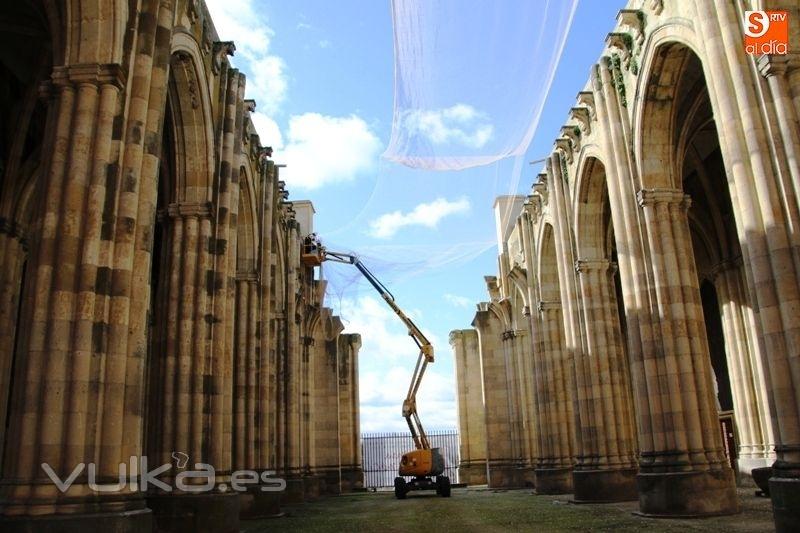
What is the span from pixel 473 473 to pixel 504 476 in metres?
6.01

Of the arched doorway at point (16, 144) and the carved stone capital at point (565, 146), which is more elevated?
the carved stone capital at point (565, 146)

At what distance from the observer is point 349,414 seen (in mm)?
44125

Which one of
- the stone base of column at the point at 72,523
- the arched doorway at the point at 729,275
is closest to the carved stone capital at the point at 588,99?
the arched doorway at the point at 729,275

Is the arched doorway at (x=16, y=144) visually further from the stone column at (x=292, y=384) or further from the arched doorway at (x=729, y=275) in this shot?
the arched doorway at (x=729, y=275)

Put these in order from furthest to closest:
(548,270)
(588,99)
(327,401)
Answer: (327,401) < (548,270) < (588,99)

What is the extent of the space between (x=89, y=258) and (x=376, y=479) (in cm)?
4396

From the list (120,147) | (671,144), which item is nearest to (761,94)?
(671,144)

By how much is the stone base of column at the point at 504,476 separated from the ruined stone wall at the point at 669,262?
7630mm

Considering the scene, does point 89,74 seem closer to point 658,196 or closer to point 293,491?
point 658,196

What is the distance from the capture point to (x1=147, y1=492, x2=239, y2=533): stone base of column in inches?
562

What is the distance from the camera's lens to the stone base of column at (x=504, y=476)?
36.2m

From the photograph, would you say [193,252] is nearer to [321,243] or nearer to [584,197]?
[584,197]

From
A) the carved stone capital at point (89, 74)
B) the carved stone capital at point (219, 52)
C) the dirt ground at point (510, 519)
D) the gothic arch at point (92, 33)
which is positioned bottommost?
the dirt ground at point (510, 519)

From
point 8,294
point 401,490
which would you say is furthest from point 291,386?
point 8,294
